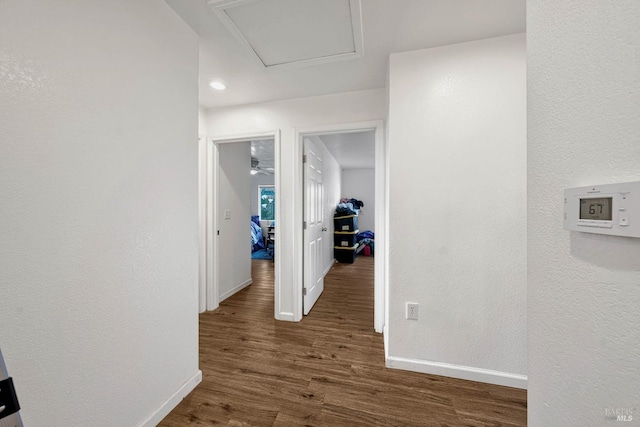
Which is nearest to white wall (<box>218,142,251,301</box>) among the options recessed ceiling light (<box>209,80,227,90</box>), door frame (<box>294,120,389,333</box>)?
recessed ceiling light (<box>209,80,227,90</box>)

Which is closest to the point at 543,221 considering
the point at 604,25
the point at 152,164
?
the point at 604,25

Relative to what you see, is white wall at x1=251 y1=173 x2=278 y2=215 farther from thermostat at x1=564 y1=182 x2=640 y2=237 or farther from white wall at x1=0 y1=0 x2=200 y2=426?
thermostat at x1=564 y1=182 x2=640 y2=237

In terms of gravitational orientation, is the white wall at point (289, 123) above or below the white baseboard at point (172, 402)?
above

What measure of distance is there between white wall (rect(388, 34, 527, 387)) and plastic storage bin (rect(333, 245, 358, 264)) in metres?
3.31

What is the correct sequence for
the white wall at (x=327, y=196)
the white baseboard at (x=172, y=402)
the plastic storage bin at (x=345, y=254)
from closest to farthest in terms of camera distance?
the white baseboard at (x=172, y=402), the white wall at (x=327, y=196), the plastic storage bin at (x=345, y=254)

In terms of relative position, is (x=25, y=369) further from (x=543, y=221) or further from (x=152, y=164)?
(x=543, y=221)

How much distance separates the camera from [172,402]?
1380 mm

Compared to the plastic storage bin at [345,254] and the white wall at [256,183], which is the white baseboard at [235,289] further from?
the white wall at [256,183]

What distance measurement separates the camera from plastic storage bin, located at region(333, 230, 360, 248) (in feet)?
16.7

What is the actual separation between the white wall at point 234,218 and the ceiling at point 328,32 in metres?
1.19

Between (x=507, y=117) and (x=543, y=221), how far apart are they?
1273 millimetres

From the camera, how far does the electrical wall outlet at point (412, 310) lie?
1704 mm

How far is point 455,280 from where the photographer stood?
165 centimetres

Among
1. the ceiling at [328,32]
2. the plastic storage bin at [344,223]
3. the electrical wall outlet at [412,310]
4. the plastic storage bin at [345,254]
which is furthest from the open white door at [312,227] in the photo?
the plastic storage bin at [345,254]
